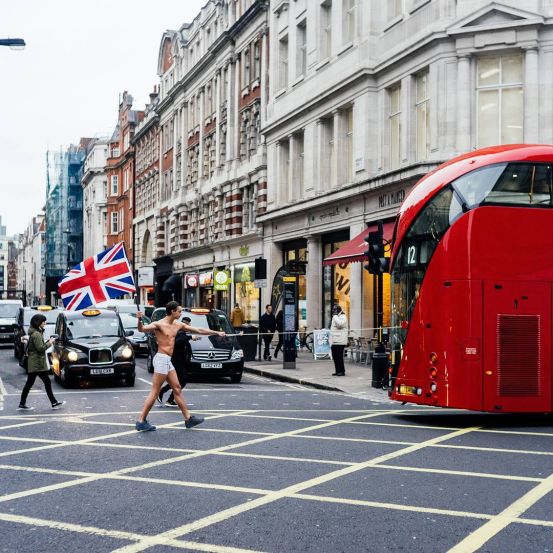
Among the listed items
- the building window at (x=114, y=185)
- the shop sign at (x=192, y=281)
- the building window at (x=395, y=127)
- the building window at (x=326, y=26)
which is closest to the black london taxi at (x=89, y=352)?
the building window at (x=395, y=127)

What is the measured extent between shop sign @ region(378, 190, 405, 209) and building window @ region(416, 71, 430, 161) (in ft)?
3.91

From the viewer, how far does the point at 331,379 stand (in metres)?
20.2

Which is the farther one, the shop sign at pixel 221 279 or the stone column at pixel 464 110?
the shop sign at pixel 221 279

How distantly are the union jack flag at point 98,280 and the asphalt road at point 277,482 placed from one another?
1221cm

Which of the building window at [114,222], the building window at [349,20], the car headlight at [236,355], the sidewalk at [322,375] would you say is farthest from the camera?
the building window at [114,222]

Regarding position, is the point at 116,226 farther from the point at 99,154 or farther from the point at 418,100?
the point at 418,100

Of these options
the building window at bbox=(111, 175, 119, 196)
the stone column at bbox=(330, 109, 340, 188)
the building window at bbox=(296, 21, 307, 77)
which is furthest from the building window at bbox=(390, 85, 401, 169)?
the building window at bbox=(111, 175, 119, 196)

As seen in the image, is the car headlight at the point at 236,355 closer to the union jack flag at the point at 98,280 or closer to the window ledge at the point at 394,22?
the union jack flag at the point at 98,280

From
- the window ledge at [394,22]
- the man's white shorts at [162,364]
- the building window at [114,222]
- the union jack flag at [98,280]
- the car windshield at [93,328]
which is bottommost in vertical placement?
the man's white shorts at [162,364]

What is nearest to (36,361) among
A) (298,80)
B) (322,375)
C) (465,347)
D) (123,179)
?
(465,347)

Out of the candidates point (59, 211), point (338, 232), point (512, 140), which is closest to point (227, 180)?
point (338, 232)

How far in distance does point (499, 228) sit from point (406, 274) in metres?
1.70

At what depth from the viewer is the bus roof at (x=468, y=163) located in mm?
11836

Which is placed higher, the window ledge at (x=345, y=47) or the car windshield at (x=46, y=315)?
the window ledge at (x=345, y=47)
